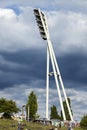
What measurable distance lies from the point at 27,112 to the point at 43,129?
189 ft

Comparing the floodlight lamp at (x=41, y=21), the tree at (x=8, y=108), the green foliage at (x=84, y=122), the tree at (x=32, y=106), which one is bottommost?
the green foliage at (x=84, y=122)

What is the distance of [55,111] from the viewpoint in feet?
491

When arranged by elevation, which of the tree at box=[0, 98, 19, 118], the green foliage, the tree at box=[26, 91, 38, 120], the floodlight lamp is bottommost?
the green foliage

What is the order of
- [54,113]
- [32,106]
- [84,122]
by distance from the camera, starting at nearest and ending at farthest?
[84,122]
[32,106]
[54,113]

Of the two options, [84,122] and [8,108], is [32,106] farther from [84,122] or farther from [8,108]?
[84,122]

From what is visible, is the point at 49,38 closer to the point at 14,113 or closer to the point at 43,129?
the point at 14,113

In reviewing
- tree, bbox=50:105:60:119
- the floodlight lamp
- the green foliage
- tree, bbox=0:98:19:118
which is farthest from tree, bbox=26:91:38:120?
the floodlight lamp

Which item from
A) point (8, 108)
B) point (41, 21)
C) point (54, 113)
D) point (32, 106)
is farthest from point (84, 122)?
point (41, 21)

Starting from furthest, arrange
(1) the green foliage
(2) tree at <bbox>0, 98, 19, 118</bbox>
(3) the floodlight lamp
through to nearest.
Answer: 1. (3) the floodlight lamp
2. (1) the green foliage
3. (2) tree at <bbox>0, 98, 19, 118</bbox>

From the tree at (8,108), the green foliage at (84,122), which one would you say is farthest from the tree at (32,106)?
the green foliage at (84,122)

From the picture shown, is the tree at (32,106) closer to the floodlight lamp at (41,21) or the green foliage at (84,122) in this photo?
the green foliage at (84,122)

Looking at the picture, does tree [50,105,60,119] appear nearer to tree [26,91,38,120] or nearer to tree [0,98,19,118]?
tree [26,91,38,120]

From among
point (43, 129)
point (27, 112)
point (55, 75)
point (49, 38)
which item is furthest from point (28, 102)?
point (43, 129)

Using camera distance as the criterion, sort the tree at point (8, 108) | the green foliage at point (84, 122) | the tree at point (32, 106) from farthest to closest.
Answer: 1. the tree at point (32, 106)
2. the green foliage at point (84, 122)
3. the tree at point (8, 108)
